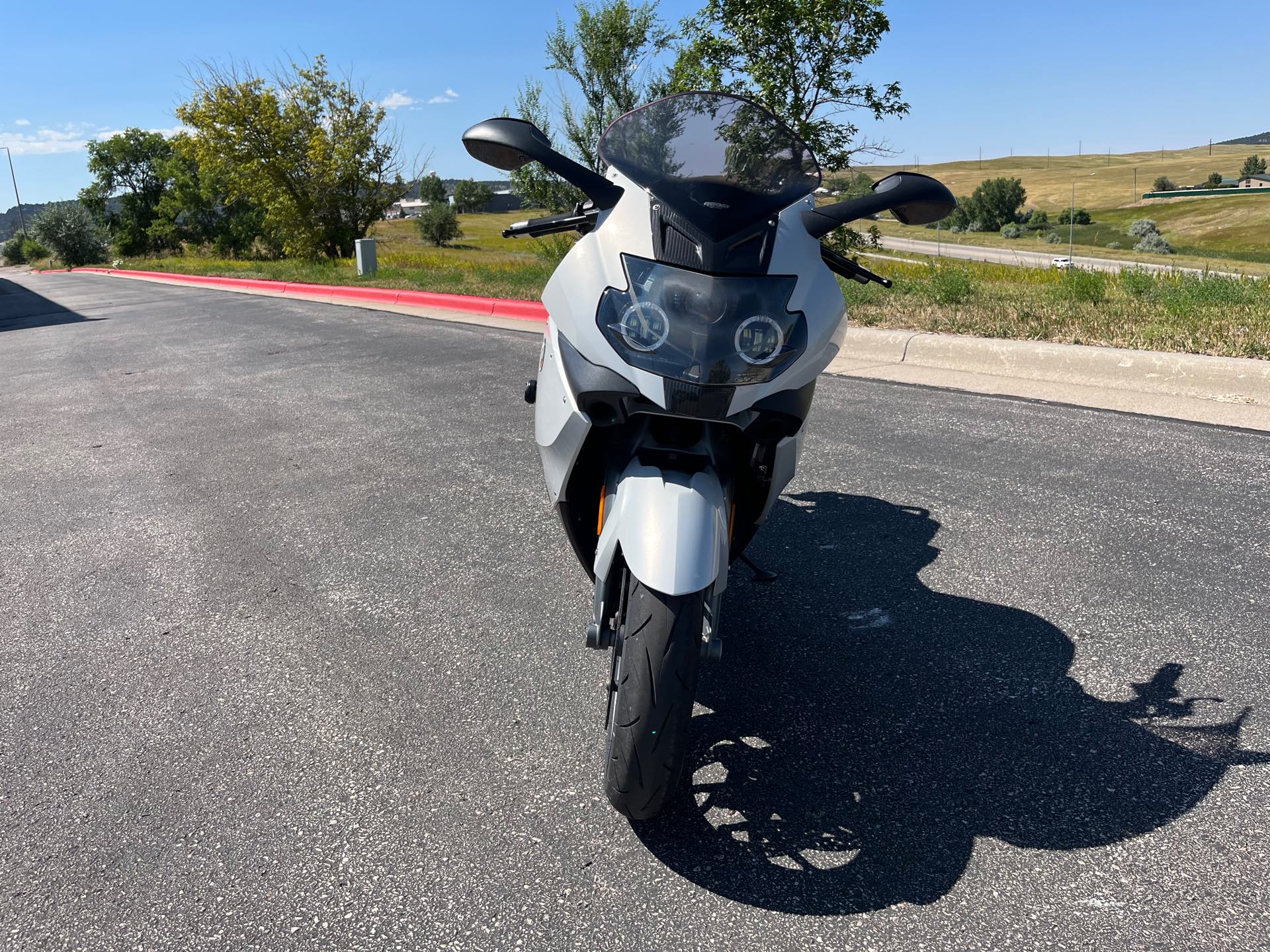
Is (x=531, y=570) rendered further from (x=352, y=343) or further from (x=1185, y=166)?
(x=1185, y=166)

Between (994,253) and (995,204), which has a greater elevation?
(995,204)

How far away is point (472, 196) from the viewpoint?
12300 cm

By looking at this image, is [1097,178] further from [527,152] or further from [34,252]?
[527,152]

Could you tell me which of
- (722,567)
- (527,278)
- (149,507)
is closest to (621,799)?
(722,567)

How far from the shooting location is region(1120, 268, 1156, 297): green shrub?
375 inches

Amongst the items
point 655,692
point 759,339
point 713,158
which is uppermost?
point 713,158

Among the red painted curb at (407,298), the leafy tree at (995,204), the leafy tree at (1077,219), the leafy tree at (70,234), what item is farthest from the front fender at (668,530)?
the leafy tree at (995,204)

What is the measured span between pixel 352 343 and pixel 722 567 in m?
9.28

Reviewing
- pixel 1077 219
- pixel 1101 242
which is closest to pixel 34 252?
pixel 1101 242

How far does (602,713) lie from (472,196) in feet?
416

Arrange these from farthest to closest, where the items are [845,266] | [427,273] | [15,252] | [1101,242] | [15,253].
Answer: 1. [1101,242]
2. [15,252]
3. [15,253]
4. [427,273]
5. [845,266]

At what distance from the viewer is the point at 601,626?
261 centimetres

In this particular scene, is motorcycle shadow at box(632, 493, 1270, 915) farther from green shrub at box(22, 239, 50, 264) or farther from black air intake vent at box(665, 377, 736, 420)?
green shrub at box(22, 239, 50, 264)

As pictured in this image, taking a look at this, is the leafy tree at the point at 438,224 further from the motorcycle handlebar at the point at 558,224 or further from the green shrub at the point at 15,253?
Result: the motorcycle handlebar at the point at 558,224
